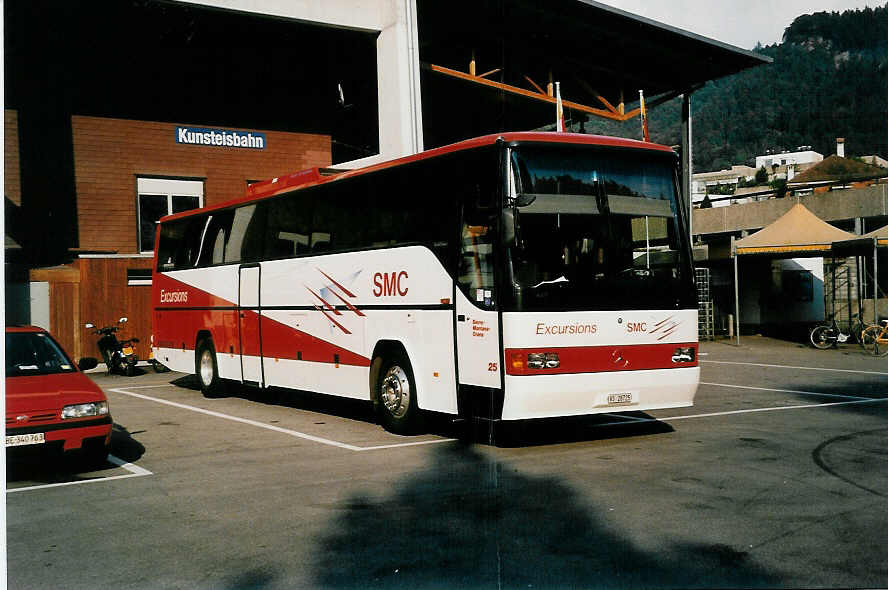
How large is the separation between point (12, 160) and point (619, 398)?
16.9 m

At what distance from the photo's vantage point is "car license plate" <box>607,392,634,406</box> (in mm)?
9797

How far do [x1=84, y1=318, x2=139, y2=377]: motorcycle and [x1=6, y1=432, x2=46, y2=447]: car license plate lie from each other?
1301cm

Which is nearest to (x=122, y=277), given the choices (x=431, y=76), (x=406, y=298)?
(x=431, y=76)

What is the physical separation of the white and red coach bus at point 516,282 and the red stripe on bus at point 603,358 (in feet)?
0.05

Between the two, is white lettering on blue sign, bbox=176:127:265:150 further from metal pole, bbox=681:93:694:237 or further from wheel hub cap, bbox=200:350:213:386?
metal pole, bbox=681:93:694:237

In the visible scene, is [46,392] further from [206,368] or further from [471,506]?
[206,368]

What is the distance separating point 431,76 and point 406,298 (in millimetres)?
18812

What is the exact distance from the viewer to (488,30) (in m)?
27.4

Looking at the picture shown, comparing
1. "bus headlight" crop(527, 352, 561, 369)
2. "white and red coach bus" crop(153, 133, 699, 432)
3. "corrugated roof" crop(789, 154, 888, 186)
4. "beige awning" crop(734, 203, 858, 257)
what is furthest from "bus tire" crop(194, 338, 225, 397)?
"corrugated roof" crop(789, 154, 888, 186)

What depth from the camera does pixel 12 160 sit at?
69.9 ft

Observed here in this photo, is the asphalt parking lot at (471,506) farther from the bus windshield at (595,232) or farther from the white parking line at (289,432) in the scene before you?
the bus windshield at (595,232)

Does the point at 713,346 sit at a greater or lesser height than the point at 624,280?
lesser

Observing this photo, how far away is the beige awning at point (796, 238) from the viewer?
2614cm

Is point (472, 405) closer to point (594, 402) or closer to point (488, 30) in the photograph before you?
point (594, 402)
